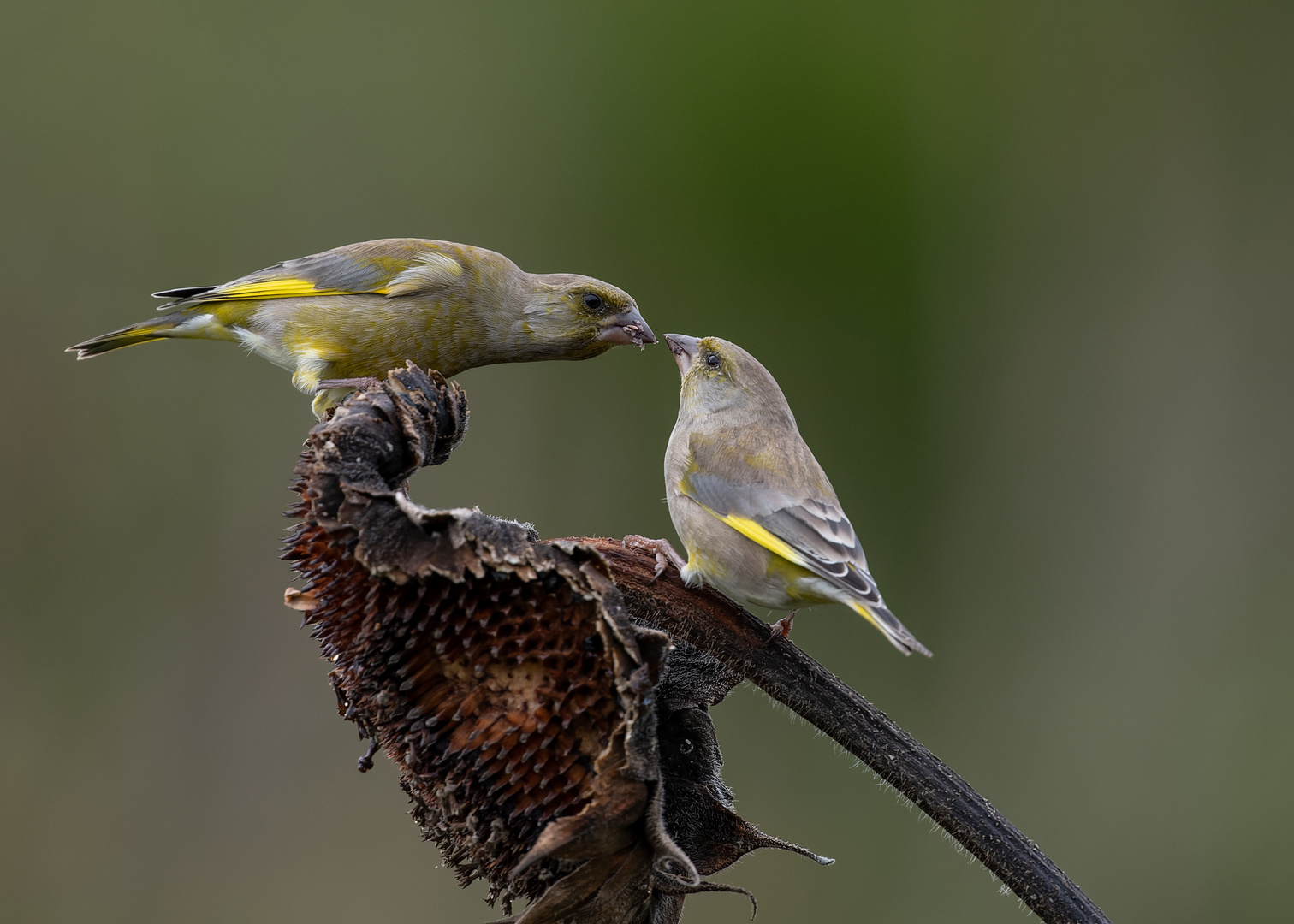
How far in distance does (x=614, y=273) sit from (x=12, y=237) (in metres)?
3.15

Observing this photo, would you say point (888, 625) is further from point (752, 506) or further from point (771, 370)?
point (771, 370)

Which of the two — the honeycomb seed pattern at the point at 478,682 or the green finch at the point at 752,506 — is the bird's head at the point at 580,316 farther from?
the honeycomb seed pattern at the point at 478,682

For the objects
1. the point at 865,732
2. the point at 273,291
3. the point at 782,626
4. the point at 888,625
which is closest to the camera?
the point at 865,732

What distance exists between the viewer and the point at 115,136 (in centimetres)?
625

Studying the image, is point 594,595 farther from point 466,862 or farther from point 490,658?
point 466,862

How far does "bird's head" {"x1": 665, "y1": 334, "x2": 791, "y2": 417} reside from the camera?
3.56 metres

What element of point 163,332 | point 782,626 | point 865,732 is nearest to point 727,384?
point 782,626

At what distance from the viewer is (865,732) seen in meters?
2.28

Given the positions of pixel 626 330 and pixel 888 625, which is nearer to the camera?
pixel 888 625

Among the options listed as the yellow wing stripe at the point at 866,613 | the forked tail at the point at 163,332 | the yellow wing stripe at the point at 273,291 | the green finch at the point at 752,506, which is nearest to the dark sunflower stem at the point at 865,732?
the green finch at the point at 752,506

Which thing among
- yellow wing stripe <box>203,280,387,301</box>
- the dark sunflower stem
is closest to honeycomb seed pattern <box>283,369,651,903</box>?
Answer: the dark sunflower stem

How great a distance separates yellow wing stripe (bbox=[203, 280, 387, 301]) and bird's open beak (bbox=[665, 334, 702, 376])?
1016mm

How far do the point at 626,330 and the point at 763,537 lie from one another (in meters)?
1.57

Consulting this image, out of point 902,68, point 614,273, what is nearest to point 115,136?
point 614,273
